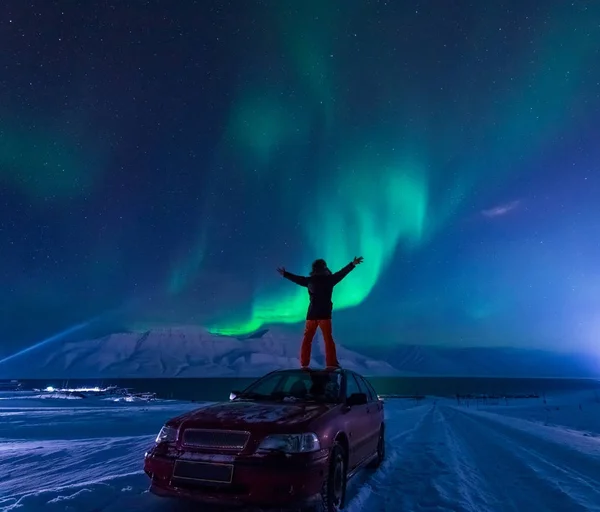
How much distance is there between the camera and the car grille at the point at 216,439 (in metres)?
4.26

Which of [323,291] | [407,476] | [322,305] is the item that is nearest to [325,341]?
[322,305]

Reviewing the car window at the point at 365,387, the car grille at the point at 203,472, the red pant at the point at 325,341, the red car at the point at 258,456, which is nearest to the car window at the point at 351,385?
the car window at the point at 365,387

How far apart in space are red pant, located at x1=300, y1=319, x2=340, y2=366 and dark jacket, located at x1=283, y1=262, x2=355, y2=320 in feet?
0.37

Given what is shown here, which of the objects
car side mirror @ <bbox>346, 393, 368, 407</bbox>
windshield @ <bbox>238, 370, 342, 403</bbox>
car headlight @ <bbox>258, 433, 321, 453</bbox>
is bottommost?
car headlight @ <bbox>258, 433, 321, 453</bbox>

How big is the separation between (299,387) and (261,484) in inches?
82.8

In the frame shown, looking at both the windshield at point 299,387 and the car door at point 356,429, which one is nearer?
the car door at point 356,429

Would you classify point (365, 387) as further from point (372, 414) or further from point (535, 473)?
point (535, 473)

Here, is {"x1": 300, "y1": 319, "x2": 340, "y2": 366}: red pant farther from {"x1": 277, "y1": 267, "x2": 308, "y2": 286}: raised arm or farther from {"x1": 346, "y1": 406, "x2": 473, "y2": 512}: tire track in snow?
{"x1": 346, "y1": 406, "x2": 473, "y2": 512}: tire track in snow

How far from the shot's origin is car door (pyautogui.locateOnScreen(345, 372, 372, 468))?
5507mm

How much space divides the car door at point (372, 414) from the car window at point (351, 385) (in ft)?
0.67

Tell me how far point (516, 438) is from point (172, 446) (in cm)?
1090

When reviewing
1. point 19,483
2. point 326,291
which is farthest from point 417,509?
point 19,483

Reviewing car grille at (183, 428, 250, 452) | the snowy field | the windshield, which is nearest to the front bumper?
car grille at (183, 428, 250, 452)

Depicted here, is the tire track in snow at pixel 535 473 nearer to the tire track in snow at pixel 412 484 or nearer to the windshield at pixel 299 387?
the tire track in snow at pixel 412 484
